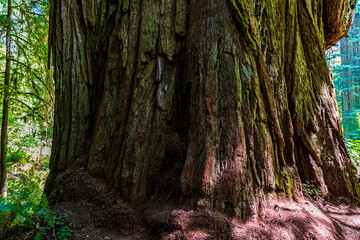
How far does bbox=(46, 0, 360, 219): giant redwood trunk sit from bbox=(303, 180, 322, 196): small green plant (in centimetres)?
7

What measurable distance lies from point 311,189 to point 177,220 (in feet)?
6.15

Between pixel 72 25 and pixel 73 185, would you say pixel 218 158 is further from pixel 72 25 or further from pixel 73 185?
pixel 72 25

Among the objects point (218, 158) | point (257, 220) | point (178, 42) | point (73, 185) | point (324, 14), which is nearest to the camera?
point (257, 220)

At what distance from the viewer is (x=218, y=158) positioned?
200cm

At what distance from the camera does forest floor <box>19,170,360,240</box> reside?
173cm

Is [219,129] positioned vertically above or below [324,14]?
below

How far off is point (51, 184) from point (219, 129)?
2.30 meters

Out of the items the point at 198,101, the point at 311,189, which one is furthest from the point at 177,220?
the point at 311,189

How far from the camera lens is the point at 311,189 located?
2629 mm

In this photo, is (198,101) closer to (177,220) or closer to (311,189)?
(177,220)

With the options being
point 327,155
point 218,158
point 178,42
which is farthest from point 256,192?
point 178,42

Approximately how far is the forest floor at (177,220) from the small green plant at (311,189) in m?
0.10

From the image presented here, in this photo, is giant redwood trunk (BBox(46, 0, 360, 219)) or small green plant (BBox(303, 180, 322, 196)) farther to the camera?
small green plant (BBox(303, 180, 322, 196))

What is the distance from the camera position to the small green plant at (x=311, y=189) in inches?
102
